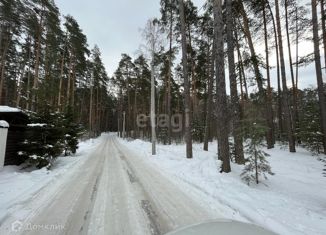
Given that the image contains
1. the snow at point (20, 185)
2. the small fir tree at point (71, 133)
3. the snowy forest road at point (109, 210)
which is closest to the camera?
the snowy forest road at point (109, 210)

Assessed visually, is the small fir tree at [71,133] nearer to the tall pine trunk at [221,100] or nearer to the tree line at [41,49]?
the tree line at [41,49]

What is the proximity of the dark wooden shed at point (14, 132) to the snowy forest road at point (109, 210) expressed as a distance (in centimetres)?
416

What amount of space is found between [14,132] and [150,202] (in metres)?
8.14

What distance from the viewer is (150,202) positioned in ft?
16.5

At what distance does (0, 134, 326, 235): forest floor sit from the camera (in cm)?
378

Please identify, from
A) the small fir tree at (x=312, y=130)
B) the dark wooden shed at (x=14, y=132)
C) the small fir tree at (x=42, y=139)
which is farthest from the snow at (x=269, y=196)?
the dark wooden shed at (x=14, y=132)

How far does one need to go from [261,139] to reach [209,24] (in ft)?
40.1

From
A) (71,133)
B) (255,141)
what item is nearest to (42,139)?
(71,133)

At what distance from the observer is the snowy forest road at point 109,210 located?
368cm

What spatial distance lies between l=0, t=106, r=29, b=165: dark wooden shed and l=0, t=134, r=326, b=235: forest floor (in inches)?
43.9

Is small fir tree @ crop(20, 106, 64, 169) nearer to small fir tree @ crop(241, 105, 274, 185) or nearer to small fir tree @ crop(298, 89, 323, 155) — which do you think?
small fir tree @ crop(241, 105, 274, 185)

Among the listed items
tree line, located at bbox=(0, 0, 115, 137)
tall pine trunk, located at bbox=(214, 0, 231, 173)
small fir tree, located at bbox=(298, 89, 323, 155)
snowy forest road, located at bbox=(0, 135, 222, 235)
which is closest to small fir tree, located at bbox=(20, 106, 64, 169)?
tree line, located at bbox=(0, 0, 115, 137)

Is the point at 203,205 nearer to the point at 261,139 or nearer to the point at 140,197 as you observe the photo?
the point at 140,197

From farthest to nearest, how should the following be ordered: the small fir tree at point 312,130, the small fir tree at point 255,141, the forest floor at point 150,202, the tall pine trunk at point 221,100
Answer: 1. the small fir tree at point 312,130
2. the tall pine trunk at point 221,100
3. the small fir tree at point 255,141
4. the forest floor at point 150,202
